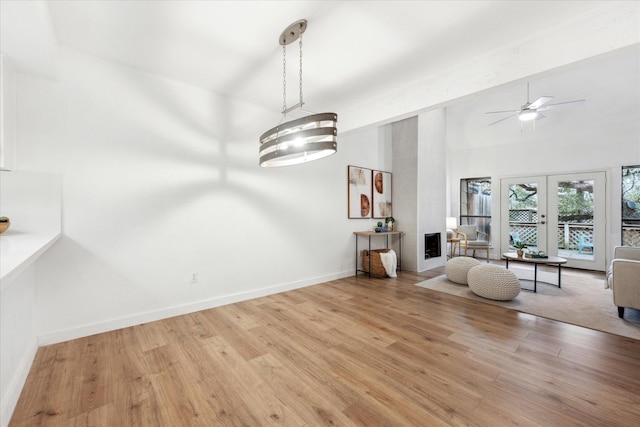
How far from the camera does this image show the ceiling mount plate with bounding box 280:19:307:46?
7.09 ft

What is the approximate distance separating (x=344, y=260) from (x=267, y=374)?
3074 mm

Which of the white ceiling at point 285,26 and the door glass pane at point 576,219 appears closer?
the white ceiling at point 285,26

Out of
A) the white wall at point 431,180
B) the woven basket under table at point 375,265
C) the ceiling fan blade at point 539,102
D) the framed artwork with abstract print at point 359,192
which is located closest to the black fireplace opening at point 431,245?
the white wall at point 431,180

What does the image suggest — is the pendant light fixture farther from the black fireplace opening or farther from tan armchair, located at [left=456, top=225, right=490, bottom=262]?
tan armchair, located at [left=456, top=225, right=490, bottom=262]

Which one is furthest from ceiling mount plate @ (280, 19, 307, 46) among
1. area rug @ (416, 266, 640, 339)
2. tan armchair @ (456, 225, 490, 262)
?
tan armchair @ (456, 225, 490, 262)

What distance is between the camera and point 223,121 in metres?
3.47

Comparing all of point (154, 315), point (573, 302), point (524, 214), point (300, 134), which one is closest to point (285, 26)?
point (300, 134)

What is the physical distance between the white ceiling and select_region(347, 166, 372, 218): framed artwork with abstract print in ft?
6.89

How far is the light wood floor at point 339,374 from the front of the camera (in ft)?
5.17

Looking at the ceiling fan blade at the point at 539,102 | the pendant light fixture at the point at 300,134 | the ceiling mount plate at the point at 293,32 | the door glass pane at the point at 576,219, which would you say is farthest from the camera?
the door glass pane at the point at 576,219

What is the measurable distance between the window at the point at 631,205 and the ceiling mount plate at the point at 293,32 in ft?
22.3

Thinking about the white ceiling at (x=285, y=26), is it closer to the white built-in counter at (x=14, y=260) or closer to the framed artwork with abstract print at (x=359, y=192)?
the white built-in counter at (x=14, y=260)

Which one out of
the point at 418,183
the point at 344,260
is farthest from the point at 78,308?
the point at 418,183

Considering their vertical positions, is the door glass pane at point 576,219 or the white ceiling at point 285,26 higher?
the white ceiling at point 285,26
